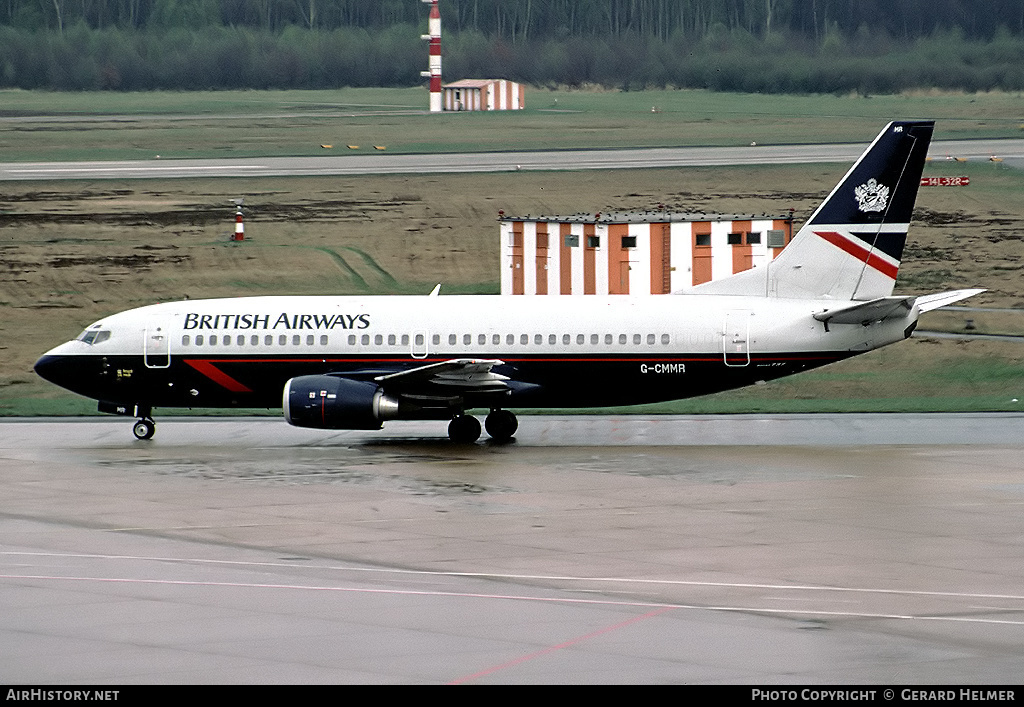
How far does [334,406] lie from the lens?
33438 millimetres

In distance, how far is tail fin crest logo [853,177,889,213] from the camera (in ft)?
112

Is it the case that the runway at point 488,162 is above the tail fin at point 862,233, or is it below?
below

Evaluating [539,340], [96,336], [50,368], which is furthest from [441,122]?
[539,340]

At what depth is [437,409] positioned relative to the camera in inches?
1364

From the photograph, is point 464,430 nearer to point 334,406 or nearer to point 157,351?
point 334,406

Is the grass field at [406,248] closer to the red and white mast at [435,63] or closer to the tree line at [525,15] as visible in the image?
the red and white mast at [435,63]

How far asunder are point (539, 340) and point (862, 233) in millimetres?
7641

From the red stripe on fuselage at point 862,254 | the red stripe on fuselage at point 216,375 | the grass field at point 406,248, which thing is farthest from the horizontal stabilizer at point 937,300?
the red stripe on fuselage at point 216,375

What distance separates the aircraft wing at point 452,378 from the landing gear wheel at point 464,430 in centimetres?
127

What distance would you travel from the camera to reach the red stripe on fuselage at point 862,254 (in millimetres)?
34156

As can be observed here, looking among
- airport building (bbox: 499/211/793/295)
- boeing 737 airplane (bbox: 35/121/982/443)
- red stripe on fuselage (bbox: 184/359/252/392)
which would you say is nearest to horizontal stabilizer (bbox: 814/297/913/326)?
boeing 737 airplane (bbox: 35/121/982/443)

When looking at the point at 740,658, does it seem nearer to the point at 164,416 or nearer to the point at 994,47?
the point at 164,416

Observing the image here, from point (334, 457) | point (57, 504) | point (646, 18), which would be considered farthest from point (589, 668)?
point (646, 18)

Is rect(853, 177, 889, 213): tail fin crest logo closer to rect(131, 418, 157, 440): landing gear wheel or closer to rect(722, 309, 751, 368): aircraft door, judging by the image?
rect(722, 309, 751, 368): aircraft door
